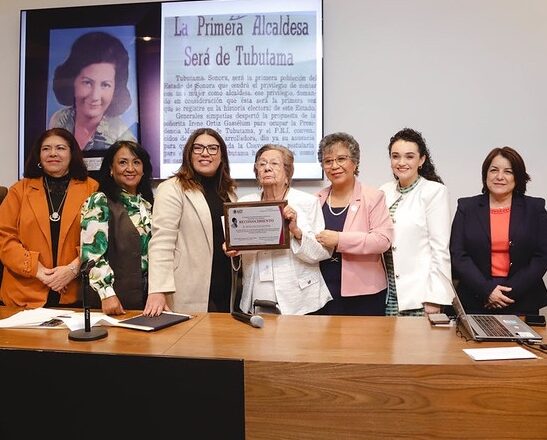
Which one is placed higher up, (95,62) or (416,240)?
(95,62)

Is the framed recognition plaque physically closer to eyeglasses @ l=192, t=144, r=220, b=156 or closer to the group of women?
the group of women

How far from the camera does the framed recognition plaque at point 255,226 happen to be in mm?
2098

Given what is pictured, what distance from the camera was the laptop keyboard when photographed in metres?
1.71

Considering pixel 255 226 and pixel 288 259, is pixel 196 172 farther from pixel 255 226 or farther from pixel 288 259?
pixel 288 259

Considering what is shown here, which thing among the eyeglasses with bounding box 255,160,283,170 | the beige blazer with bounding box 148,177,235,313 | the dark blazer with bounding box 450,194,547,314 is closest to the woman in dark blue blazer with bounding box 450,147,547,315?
the dark blazer with bounding box 450,194,547,314

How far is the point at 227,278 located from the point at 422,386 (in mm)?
1237

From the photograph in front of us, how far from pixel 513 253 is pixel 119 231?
6.51ft

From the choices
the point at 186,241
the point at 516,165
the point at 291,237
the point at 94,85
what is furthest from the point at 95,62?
the point at 516,165

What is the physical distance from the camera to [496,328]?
1.78 meters

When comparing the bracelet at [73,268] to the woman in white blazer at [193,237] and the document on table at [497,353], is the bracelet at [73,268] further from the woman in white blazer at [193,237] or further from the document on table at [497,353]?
the document on table at [497,353]

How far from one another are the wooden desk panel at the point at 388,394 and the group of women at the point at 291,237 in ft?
2.20

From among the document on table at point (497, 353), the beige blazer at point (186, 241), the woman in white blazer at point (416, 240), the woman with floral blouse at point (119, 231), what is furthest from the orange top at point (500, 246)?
the woman with floral blouse at point (119, 231)

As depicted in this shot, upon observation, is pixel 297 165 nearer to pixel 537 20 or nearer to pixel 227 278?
pixel 227 278

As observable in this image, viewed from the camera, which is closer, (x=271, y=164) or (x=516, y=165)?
(x=271, y=164)
